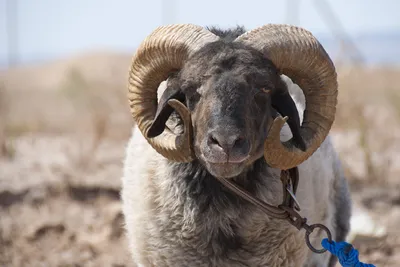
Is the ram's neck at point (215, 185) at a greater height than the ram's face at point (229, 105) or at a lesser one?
lesser

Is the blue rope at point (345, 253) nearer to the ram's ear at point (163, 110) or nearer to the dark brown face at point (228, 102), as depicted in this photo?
the dark brown face at point (228, 102)

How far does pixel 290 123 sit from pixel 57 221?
4.72 metres

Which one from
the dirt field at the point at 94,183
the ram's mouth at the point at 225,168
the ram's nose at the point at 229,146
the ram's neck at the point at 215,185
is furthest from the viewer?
the dirt field at the point at 94,183

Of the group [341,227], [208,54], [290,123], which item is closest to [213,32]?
[208,54]

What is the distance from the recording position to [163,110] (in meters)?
4.68

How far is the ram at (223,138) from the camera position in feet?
14.0

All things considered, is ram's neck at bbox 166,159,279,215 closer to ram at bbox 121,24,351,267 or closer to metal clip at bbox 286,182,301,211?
ram at bbox 121,24,351,267

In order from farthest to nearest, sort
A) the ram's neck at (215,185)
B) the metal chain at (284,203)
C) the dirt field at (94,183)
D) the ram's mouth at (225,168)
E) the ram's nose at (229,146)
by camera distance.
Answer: the dirt field at (94,183) < the ram's neck at (215,185) < the metal chain at (284,203) < the ram's mouth at (225,168) < the ram's nose at (229,146)

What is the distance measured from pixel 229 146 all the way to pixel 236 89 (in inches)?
16.9

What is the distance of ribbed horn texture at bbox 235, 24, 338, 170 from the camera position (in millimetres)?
4371

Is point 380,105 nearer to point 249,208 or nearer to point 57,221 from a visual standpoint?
point 57,221

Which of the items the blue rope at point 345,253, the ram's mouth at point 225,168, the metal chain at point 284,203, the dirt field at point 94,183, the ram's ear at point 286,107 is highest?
the ram's ear at point 286,107

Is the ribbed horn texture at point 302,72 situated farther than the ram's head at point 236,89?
Yes

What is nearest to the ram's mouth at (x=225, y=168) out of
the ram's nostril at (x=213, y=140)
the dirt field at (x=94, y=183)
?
the ram's nostril at (x=213, y=140)
